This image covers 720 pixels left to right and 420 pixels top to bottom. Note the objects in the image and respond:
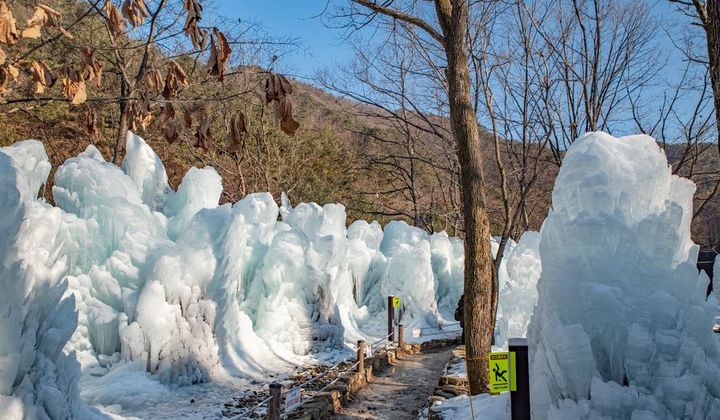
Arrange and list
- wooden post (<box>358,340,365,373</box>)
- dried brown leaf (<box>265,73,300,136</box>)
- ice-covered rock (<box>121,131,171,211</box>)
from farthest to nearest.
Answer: ice-covered rock (<box>121,131,171,211</box>) → wooden post (<box>358,340,365,373</box>) → dried brown leaf (<box>265,73,300,136</box>)

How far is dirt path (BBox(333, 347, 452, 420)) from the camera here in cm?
733

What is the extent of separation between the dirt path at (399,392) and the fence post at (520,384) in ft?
13.6

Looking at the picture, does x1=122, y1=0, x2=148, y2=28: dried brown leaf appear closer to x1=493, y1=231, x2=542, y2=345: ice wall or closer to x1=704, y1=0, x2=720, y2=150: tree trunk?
x1=704, y1=0, x2=720, y2=150: tree trunk

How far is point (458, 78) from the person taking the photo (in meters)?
6.28

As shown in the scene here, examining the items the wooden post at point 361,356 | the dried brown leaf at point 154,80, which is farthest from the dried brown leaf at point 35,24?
the wooden post at point 361,356

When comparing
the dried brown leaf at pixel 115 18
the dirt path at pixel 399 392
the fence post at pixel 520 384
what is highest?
the dried brown leaf at pixel 115 18

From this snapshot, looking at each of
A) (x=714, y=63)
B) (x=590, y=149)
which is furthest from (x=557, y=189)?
(x=714, y=63)

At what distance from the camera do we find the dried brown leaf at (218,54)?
2414 millimetres

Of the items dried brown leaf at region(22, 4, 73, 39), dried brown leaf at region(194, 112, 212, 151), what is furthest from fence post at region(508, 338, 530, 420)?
dried brown leaf at region(22, 4, 73, 39)

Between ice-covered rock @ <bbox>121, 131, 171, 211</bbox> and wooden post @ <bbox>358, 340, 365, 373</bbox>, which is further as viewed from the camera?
ice-covered rock @ <bbox>121, 131, 171, 211</bbox>

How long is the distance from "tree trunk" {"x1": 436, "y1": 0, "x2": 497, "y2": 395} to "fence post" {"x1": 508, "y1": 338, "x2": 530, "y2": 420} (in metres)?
2.74

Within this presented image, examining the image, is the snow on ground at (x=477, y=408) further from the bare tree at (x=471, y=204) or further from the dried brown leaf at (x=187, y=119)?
the dried brown leaf at (x=187, y=119)

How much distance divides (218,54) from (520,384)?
8.21 feet

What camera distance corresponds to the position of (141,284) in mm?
7785
